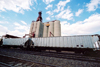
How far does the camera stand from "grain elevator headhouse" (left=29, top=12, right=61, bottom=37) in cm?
3499

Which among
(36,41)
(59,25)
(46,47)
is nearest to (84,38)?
(46,47)

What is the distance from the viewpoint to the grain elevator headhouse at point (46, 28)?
34991 mm

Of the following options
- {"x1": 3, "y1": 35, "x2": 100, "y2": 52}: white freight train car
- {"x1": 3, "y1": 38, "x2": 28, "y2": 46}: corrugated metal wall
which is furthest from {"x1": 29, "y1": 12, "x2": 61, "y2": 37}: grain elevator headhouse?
{"x1": 3, "y1": 35, "x2": 100, "y2": 52}: white freight train car

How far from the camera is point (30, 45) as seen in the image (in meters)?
14.3

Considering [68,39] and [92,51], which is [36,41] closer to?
[68,39]

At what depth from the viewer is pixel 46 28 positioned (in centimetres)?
4034

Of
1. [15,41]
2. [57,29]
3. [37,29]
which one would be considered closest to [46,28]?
[37,29]

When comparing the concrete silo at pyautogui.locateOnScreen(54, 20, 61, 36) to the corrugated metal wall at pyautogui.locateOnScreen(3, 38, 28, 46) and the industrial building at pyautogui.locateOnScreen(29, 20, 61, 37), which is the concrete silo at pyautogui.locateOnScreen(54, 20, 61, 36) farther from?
the corrugated metal wall at pyautogui.locateOnScreen(3, 38, 28, 46)

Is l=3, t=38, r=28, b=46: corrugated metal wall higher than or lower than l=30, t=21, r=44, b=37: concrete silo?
lower

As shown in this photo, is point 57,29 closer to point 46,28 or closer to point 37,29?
point 46,28

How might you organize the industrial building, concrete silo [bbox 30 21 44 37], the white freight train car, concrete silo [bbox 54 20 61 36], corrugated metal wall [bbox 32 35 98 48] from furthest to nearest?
the industrial building < concrete silo [bbox 30 21 44 37] < concrete silo [bbox 54 20 61 36] < corrugated metal wall [bbox 32 35 98 48] < the white freight train car

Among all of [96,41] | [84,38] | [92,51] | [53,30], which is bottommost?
[92,51]

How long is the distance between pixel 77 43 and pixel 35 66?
31.1 ft

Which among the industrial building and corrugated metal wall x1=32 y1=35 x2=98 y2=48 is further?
the industrial building
